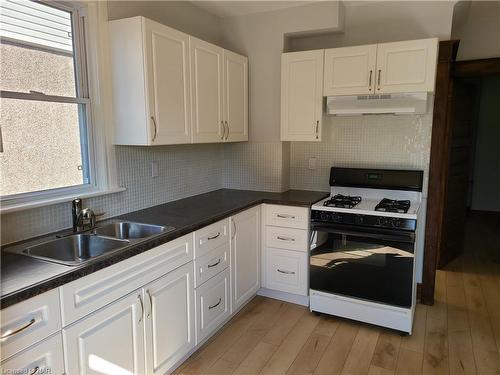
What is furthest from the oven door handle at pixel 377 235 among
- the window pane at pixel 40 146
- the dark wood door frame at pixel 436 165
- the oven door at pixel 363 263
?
the window pane at pixel 40 146

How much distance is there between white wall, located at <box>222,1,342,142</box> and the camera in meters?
3.12

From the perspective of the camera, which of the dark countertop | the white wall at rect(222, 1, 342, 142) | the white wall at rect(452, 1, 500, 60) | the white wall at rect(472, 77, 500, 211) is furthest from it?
the white wall at rect(472, 77, 500, 211)

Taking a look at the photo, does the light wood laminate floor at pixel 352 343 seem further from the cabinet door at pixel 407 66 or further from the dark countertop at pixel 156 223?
the cabinet door at pixel 407 66

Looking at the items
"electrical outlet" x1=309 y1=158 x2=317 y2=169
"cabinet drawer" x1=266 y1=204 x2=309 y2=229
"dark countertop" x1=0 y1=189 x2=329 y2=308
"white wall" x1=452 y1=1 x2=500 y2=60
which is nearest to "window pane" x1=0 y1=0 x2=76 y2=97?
"dark countertop" x1=0 y1=189 x2=329 y2=308

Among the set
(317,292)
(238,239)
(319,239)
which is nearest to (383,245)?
(319,239)

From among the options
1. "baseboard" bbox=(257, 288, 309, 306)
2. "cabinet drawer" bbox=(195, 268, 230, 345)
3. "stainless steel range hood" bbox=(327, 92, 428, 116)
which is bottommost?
"baseboard" bbox=(257, 288, 309, 306)

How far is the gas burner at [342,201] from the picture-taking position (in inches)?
111

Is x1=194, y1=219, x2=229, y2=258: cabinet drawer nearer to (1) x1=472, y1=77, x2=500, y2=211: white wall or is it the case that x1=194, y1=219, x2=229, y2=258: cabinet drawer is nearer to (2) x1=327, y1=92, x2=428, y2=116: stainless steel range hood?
(2) x1=327, y1=92, x2=428, y2=116: stainless steel range hood

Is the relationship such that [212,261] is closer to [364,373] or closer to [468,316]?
[364,373]

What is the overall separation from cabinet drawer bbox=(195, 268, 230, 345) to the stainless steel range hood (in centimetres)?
158

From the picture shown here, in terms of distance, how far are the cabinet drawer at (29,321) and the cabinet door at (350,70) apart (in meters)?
2.43

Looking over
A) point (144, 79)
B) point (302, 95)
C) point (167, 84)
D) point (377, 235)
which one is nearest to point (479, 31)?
point (302, 95)

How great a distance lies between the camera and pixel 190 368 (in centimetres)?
227

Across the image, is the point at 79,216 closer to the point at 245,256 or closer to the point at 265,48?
the point at 245,256
